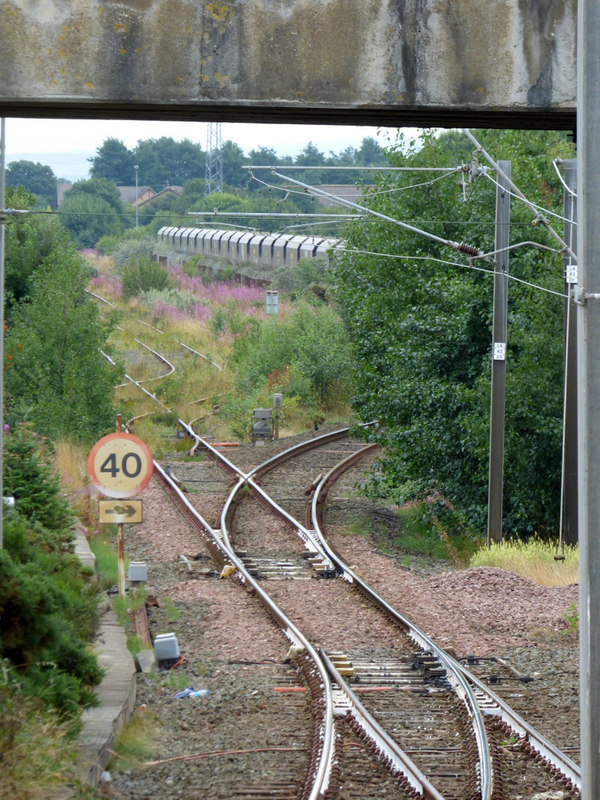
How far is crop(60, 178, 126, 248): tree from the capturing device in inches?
3686

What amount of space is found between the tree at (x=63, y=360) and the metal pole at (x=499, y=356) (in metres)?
8.63

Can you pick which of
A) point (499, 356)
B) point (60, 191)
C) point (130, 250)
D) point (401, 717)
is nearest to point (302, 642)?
point (401, 717)

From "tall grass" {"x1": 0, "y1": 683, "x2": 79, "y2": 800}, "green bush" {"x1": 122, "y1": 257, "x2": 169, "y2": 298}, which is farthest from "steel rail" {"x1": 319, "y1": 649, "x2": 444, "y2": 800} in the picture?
"green bush" {"x1": 122, "y1": 257, "x2": 169, "y2": 298}

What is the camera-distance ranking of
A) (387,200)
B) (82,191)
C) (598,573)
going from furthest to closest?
(82,191) < (387,200) < (598,573)

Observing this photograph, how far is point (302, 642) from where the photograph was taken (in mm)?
11172

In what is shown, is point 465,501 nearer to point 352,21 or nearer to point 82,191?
point 352,21

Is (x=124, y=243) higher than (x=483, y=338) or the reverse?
higher

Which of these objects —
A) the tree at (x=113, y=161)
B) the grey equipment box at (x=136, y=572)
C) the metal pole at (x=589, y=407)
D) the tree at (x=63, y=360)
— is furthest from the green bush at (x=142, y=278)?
the tree at (x=113, y=161)

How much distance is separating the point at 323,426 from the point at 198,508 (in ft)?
41.5

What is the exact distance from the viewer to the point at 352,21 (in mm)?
5742

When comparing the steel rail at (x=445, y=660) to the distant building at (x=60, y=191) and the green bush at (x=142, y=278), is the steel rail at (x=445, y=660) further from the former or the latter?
the distant building at (x=60, y=191)

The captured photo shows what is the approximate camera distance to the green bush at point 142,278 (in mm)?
61750

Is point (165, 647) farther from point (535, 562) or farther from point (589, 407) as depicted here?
point (535, 562)

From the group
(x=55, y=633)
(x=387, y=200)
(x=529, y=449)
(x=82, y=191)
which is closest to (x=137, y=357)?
(x=387, y=200)
